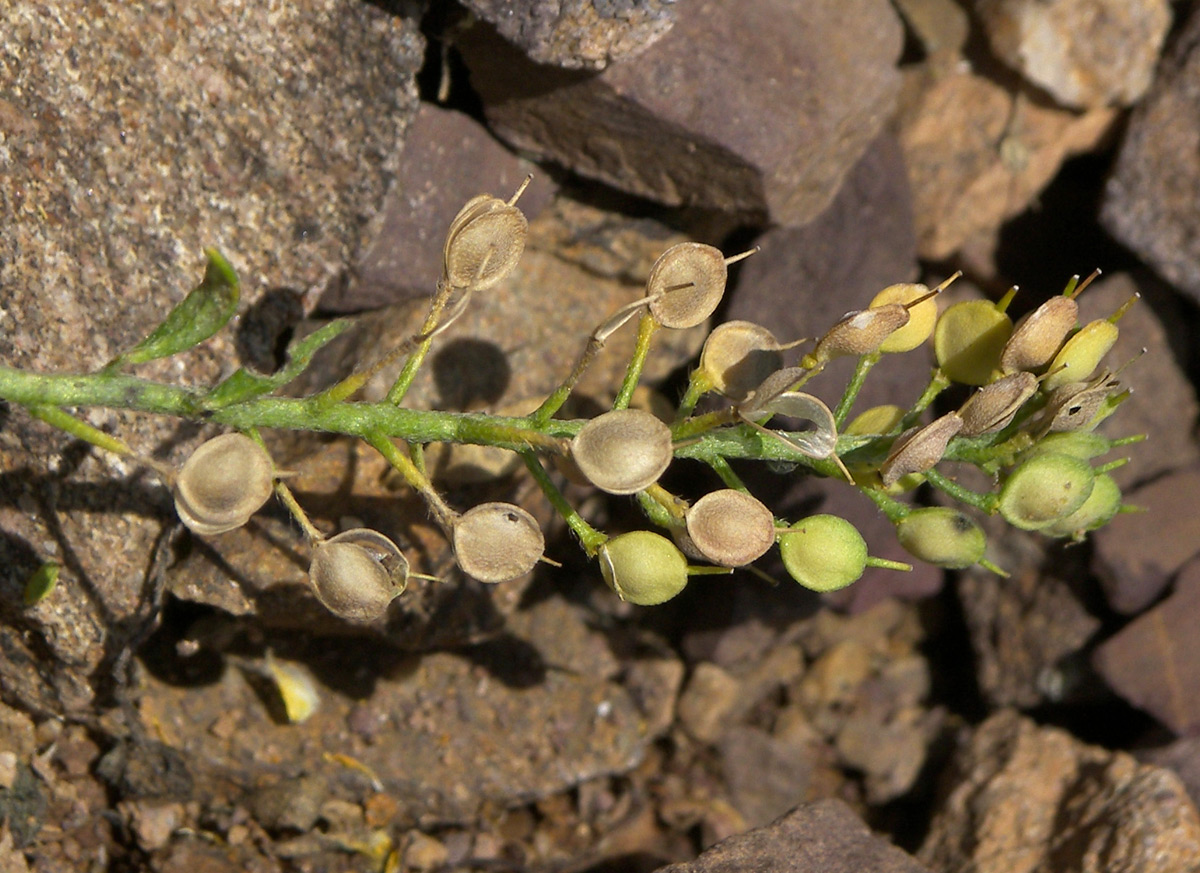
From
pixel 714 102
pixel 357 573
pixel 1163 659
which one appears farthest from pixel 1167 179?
pixel 357 573

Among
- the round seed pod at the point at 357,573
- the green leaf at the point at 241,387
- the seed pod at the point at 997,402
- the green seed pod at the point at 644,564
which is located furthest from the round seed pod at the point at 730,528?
the green leaf at the point at 241,387

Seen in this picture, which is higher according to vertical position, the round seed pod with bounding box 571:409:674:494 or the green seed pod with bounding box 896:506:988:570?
the round seed pod with bounding box 571:409:674:494

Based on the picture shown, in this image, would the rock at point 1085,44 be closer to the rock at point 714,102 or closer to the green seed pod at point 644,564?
the rock at point 714,102

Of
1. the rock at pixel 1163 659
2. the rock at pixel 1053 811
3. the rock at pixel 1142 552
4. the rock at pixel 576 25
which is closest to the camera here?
the rock at pixel 576 25

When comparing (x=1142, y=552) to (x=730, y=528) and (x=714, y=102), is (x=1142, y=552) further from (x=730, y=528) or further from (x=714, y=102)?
(x=730, y=528)

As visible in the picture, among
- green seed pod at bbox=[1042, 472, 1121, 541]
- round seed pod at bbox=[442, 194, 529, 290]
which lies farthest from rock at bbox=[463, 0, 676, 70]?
green seed pod at bbox=[1042, 472, 1121, 541]

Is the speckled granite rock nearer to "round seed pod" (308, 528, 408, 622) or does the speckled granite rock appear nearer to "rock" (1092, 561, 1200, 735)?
"round seed pod" (308, 528, 408, 622)
